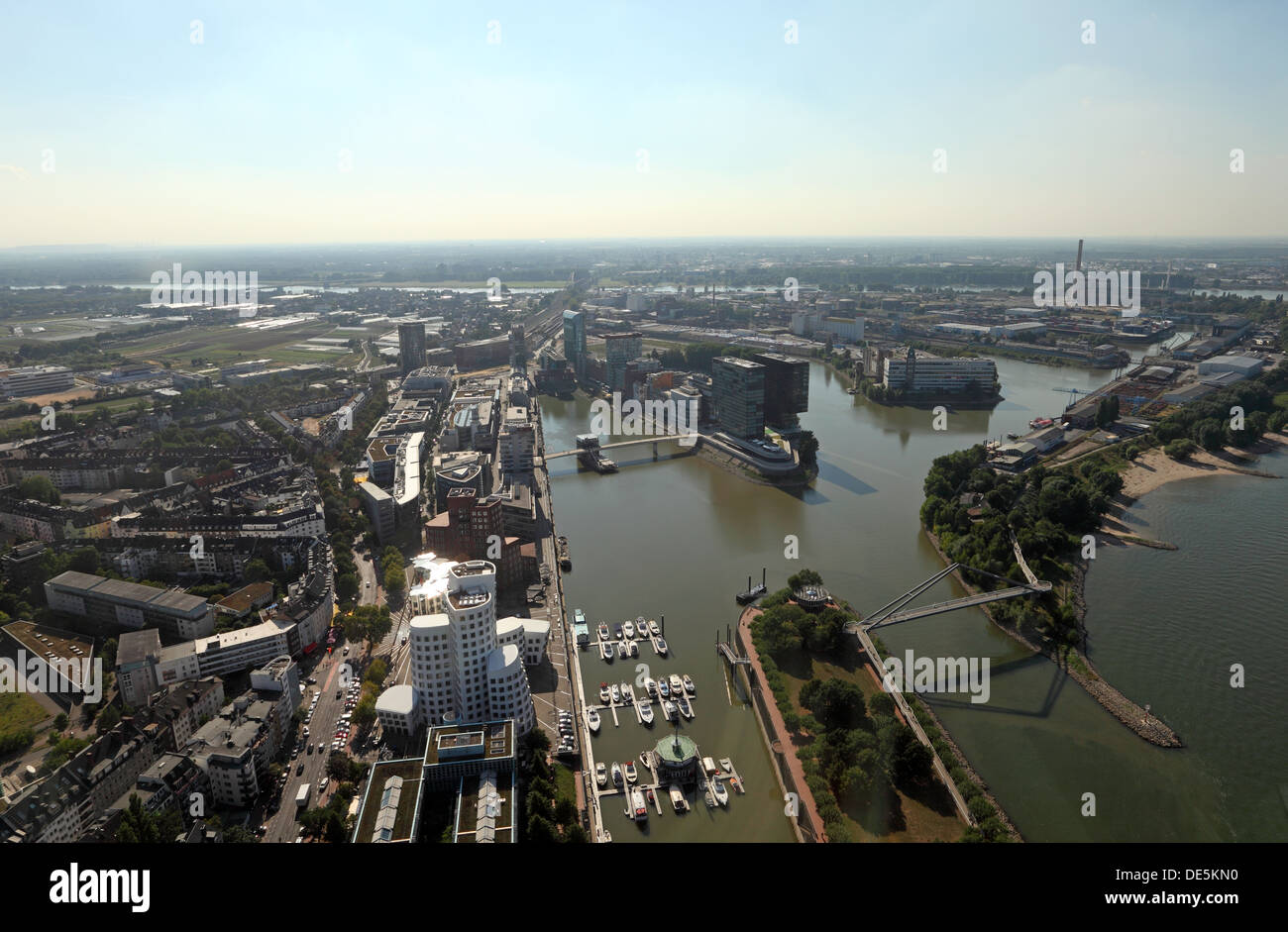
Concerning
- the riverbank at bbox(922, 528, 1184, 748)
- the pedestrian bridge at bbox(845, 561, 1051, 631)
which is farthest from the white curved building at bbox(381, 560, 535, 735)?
the riverbank at bbox(922, 528, 1184, 748)

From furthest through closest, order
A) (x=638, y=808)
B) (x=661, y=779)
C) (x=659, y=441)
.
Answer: (x=659, y=441), (x=661, y=779), (x=638, y=808)

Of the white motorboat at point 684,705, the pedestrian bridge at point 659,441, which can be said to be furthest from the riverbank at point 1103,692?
the pedestrian bridge at point 659,441

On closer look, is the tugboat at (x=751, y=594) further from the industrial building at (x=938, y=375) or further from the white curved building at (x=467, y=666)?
the industrial building at (x=938, y=375)

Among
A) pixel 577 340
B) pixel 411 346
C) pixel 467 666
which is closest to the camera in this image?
pixel 467 666

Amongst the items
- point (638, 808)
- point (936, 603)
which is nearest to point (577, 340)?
point (936, 603)

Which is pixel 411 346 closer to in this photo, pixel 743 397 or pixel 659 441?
pixel 659 441

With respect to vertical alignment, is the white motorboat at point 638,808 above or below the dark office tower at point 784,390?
below
